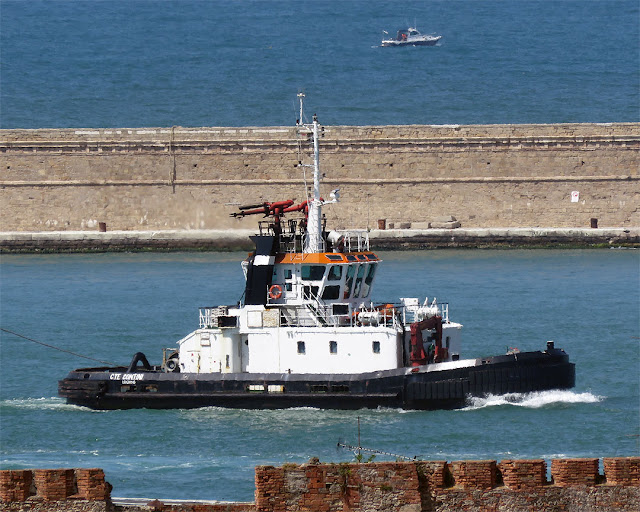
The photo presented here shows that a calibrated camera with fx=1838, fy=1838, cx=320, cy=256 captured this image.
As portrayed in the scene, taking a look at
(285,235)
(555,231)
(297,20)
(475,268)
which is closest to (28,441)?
(285,235)

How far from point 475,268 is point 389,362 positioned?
21476mm

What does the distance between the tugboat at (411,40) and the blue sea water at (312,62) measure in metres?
0.59

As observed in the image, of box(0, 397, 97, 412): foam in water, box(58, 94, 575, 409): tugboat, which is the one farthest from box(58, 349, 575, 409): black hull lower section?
box(0, 397, 97, 412): foam in water

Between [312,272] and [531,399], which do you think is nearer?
[531,399]

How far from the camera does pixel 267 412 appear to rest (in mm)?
27125

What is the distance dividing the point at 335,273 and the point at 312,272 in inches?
13.7

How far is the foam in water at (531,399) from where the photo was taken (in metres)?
27.0

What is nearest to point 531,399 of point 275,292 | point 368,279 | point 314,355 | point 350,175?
point 368,279

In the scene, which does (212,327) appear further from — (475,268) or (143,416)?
(475,268)

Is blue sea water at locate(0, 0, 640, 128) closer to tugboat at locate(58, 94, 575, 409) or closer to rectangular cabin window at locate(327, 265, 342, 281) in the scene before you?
tugboat at locate(58, 94, 575, 409)

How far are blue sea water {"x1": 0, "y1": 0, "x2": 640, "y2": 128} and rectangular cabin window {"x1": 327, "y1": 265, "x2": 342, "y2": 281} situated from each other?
110 feet

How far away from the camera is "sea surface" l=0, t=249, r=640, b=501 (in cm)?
2352

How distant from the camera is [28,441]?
25469 mm

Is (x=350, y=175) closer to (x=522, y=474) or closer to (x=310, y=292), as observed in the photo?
(x=310, y=292)
